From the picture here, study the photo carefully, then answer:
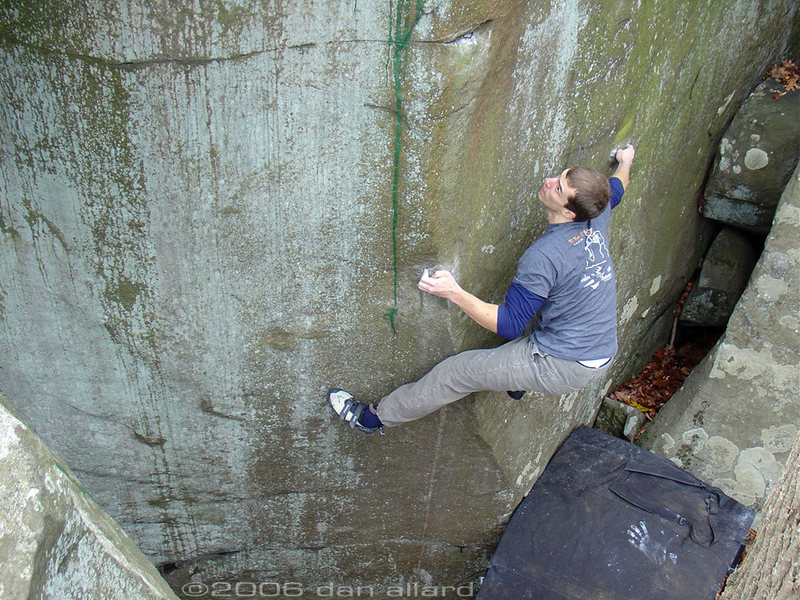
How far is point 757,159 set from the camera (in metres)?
4.96

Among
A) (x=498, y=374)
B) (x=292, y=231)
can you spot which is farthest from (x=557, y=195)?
(x=292, y=231)

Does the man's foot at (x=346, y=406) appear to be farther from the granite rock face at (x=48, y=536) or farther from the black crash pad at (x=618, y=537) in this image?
the granite rock face at (x=48, y=536)

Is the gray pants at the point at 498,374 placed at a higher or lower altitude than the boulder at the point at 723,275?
higher

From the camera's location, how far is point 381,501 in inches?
165

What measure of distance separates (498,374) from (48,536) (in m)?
2.09

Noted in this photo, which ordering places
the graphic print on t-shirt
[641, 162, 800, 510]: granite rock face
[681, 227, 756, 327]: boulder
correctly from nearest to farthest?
the graphic print on t-shirt, [641, 162, 800, 510]: granite rock face, [681, 227, 756, 327]: boulder

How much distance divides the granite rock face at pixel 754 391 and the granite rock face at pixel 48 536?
153 inches

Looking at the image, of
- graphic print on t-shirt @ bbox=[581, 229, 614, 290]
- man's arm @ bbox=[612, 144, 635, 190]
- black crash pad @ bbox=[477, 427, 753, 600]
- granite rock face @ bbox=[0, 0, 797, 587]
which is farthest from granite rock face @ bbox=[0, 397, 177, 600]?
man's arm @ bbox=[612, 144, 635, 190]

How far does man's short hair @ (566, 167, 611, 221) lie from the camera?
3123 millimetres

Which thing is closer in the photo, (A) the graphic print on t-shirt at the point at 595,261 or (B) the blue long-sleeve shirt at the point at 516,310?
(B) the blue long-sleeve shirt at the point at 516,310

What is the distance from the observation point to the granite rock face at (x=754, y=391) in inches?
180

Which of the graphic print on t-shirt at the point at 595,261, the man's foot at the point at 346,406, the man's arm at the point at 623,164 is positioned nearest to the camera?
the graphic print on t-shirt at the point at 595,261

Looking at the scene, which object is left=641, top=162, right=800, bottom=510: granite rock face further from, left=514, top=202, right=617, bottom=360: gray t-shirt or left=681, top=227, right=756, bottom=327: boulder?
left=514, top=202, right=617, bottom=360: gray t-shirt

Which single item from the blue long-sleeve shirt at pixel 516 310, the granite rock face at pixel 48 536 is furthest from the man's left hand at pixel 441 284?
the granite rock face at pixel 48 536
